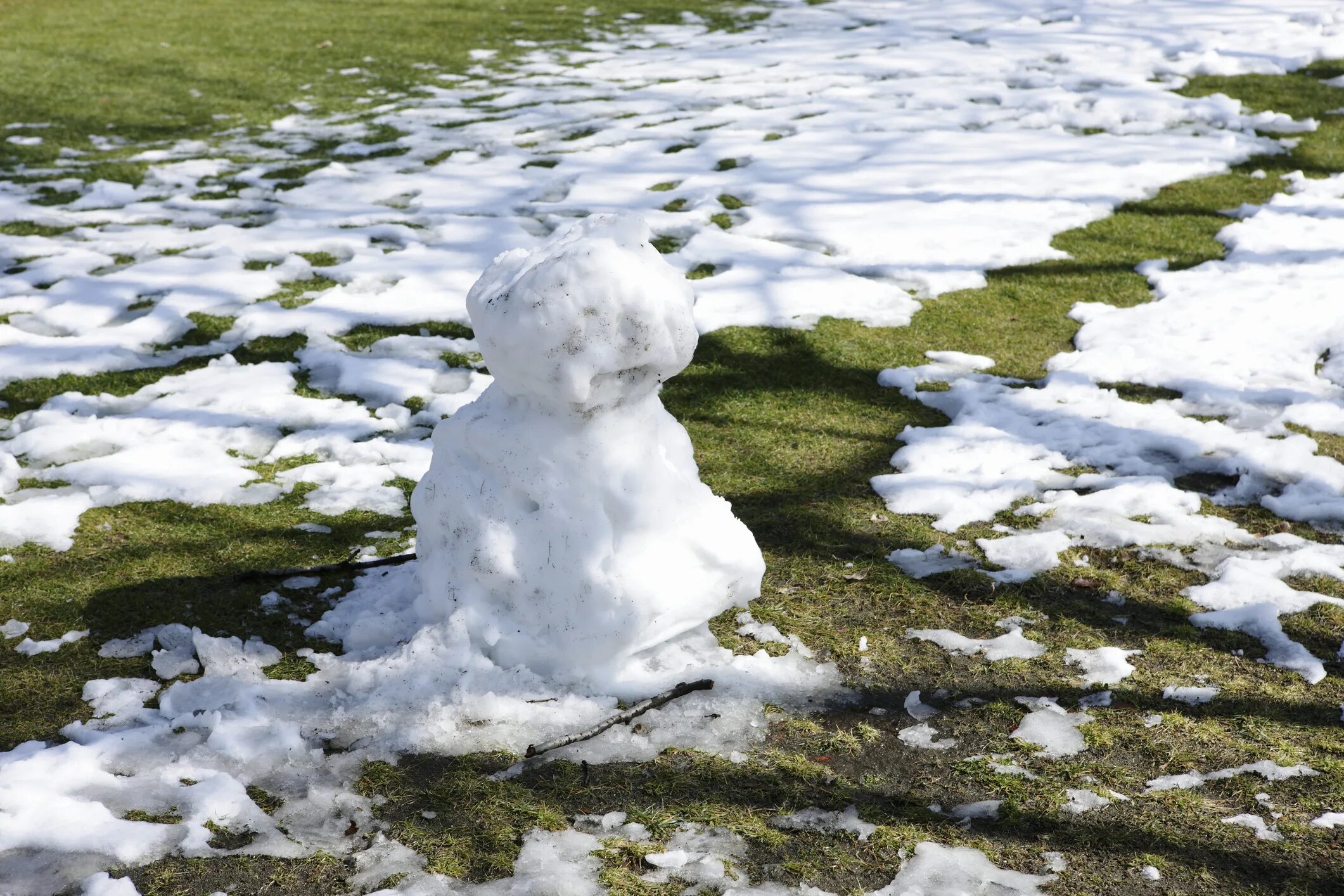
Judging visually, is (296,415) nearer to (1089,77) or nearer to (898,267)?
(898,267)

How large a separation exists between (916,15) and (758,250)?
7.35 metres

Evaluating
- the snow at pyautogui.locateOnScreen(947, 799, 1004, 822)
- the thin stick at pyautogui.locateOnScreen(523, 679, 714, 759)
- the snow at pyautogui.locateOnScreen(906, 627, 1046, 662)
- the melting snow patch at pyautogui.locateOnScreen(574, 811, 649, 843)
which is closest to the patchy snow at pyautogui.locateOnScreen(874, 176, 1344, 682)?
the snow at pyautogui.locateOnScreen(906, 627, 1046, 662)

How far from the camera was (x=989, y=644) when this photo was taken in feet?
10.4

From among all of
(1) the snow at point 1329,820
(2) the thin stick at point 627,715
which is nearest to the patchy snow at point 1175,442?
(1) the snow at point 1329,820

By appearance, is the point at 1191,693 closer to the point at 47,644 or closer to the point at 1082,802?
the point at 1082,802

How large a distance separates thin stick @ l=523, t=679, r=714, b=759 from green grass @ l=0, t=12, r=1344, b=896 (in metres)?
0.06

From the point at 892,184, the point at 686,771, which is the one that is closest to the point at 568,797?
the point at 686,771

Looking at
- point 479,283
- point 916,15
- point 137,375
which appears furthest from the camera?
point 916,15

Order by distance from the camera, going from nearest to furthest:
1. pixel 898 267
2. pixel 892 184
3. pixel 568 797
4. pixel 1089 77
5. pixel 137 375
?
pixel 568 797 → pixel 137 375 → pixel 898 267 → pixel 892 184 → pixel 1089 77

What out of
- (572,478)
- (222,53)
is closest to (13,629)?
(572,478)

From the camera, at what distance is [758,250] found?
620 centimetres

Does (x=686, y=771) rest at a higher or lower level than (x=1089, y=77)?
lower

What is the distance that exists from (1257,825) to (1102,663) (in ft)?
2.16

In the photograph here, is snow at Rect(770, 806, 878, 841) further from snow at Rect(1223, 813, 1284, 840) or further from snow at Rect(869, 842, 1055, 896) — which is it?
snow at Rect(1223, 813, 1284, 840)
